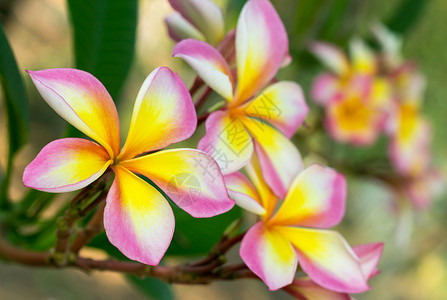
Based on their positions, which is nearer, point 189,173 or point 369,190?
point 189,173

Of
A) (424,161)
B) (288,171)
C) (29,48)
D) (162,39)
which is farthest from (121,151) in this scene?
(29,48)

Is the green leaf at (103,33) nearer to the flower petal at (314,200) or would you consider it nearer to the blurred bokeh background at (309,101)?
the flower petal at (314,200)

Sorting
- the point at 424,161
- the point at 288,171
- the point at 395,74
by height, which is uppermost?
the point at 288,171

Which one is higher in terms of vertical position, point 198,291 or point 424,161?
point 424,161

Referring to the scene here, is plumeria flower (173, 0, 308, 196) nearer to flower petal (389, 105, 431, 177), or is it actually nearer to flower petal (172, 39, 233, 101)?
flower petal (172, 39, 233, 101)

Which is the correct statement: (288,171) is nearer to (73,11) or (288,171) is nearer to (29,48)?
(73,11)

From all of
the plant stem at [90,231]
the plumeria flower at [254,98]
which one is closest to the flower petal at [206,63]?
the plumeria flower at [254,98]
